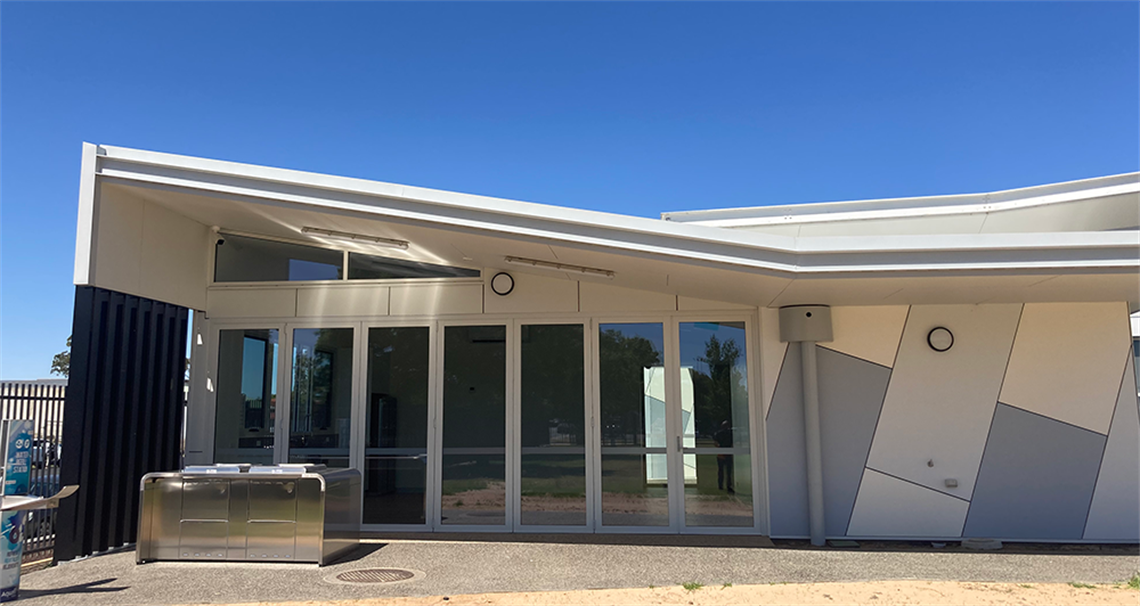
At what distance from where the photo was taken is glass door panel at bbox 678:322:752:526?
761 centimetres

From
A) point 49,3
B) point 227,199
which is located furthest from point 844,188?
point 49,3

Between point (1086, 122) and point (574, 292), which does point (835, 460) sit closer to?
point (574, 292)

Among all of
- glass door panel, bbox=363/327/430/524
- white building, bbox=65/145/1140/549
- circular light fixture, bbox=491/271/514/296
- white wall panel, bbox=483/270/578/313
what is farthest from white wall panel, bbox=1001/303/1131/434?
glass door panel, bbox=363/327/430/524

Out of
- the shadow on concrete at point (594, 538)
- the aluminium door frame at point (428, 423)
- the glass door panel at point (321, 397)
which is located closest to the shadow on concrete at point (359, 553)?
the shadow on concrete at point (594, 538)

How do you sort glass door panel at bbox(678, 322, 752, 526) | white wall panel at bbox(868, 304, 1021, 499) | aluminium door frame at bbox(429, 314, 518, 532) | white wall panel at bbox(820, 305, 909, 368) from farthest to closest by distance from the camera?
aluminium door frame at bbox(429, 314, 518, 532)
glass door panel at bbox(678, 322, 752, 526)
white wall panel at bbox(820, 305, 909, 368)
white wall panel at bbox(868, 304, 1021, 499)

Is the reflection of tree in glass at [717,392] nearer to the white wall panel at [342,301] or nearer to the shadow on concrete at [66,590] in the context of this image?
the white wall panel at [342,301]

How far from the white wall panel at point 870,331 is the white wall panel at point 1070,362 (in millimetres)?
1225

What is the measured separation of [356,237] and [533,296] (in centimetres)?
214

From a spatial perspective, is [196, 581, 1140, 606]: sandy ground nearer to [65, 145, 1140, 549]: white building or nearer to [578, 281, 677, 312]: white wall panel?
[65, 145, 1140, 549]: white building

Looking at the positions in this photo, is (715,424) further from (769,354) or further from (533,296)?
(533,296)

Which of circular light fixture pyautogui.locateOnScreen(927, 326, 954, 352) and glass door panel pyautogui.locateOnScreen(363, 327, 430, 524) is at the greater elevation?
circular light fixture pyautogui.locateOnScreen(927, 326, 954, 352)

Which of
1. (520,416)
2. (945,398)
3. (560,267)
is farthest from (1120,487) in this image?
(520,416)

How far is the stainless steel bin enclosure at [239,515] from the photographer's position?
245 inches

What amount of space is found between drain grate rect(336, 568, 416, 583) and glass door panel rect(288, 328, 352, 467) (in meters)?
2.40
